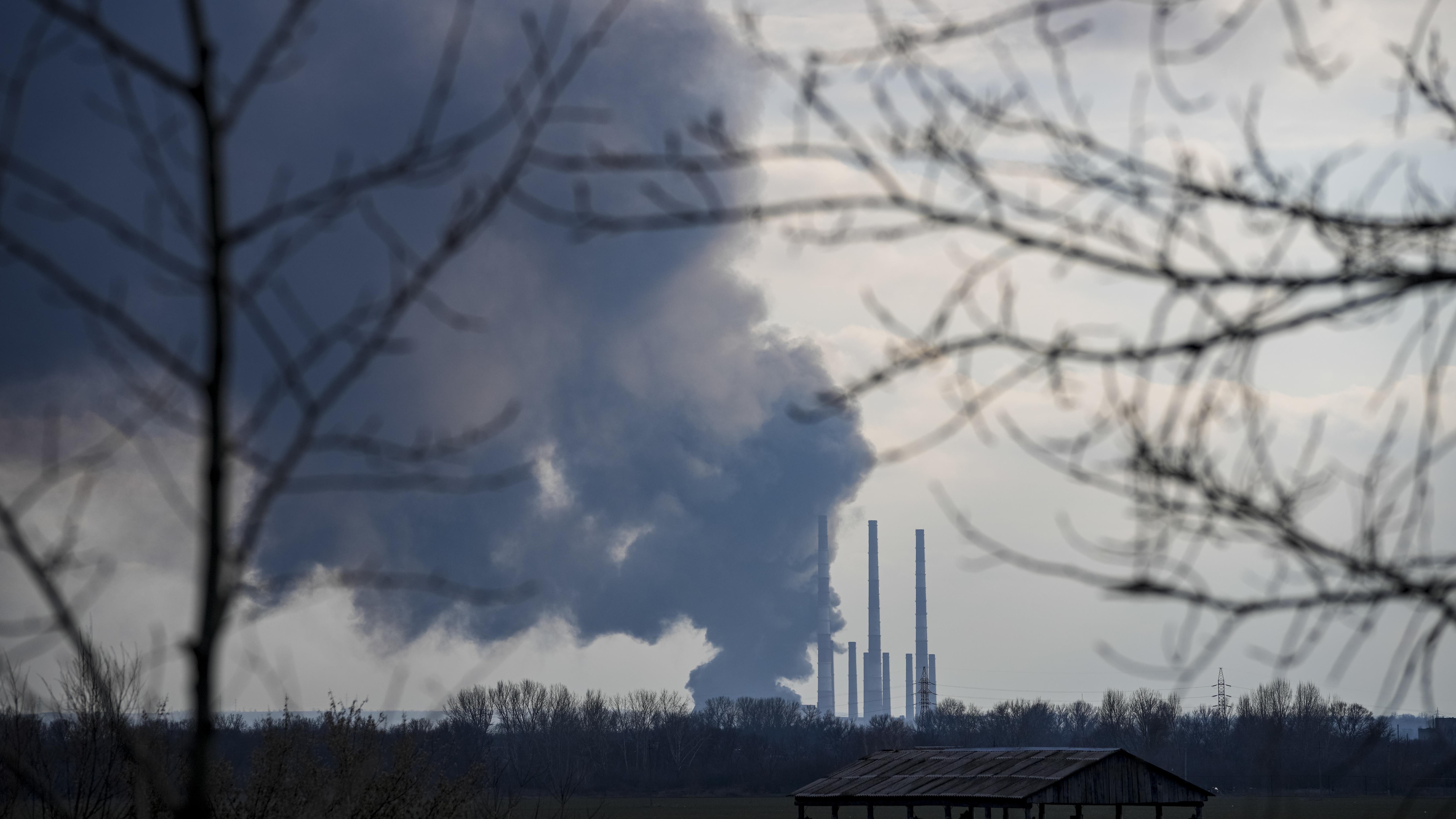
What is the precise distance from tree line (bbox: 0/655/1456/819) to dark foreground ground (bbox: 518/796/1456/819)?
220cm

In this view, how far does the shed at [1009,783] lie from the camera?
106ft

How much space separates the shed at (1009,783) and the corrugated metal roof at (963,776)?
3 centimetres

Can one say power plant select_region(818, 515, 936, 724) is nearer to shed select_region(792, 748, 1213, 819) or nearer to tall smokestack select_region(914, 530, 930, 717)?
tall smokestack select_region(914, 530, 930, 717)

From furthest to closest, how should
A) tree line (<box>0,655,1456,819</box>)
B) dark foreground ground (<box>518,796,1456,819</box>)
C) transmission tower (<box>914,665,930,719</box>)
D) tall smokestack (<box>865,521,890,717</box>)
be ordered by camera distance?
1. tall smokestack (<box>865,521,890,717</box>)
2. transmission tower (<box>914,665,930,719</box>)
3. dark foreground ground (<box>518,796,1456,819</box>)
4. tree line (<box>0,655,1456,819</box>)

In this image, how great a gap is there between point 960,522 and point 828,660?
157916mm

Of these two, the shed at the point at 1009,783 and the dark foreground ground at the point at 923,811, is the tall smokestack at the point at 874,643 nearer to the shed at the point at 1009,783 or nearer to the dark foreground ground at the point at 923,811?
the dark foreground ground at the point at 923,811

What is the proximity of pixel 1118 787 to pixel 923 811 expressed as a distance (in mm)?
48729

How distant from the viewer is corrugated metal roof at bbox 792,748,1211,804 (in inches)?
1272

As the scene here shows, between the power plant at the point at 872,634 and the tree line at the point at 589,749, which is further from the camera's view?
the power plant at the point at 872,634

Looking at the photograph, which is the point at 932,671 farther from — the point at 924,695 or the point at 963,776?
the point at 963,776

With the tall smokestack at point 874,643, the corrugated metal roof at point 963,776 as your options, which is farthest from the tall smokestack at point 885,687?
the corrugated metal roof at point 963,776

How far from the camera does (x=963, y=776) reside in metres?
34.4

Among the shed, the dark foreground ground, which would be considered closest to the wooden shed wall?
the shed

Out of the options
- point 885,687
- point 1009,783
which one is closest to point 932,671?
point 885,687
